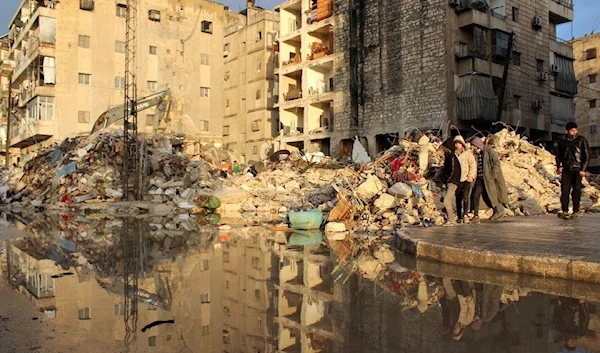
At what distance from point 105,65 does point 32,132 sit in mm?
7522

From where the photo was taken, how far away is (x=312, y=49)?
36.5 metres

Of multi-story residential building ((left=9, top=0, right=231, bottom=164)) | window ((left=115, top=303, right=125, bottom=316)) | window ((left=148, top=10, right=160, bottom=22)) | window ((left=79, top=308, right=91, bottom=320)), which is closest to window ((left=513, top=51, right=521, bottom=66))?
multi-story residential building ((left=9, top=0, right=231, bottom=164))

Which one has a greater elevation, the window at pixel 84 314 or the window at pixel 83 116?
the window at pixel 83 116

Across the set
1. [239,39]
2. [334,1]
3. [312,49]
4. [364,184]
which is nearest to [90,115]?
[239,39]

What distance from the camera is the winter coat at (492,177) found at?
9.47 m

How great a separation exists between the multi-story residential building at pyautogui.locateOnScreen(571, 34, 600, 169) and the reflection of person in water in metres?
46.1

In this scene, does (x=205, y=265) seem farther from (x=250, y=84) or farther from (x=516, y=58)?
(x=250, y=84)

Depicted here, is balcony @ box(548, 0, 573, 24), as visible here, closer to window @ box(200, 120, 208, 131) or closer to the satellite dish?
the satellite dish

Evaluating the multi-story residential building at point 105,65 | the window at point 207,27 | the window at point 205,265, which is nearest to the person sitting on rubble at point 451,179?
the window at point 205,265

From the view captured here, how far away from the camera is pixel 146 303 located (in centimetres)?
514

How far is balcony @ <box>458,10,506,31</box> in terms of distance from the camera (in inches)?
1080

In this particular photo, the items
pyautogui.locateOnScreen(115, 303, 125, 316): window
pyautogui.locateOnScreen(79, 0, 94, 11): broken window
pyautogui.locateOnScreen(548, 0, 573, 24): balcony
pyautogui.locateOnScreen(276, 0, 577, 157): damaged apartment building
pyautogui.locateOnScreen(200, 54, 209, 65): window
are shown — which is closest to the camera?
pyautogui.locateOnScreen(115, 303, 125, 316): window

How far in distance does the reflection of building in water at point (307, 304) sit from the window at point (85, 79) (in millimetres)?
35246

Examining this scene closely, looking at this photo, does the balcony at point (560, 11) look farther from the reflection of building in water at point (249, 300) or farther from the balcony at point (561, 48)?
the reflection of building in water at point (249, 300)
